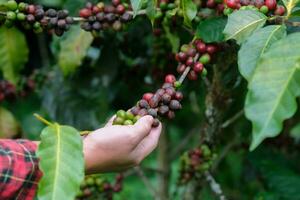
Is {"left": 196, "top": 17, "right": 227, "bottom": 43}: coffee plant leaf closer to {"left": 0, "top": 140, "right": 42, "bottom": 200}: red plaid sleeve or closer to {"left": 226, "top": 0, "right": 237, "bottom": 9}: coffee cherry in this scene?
{"left": 226, "top": 0, "right": 237, "bottom": 9}: coffee cherry

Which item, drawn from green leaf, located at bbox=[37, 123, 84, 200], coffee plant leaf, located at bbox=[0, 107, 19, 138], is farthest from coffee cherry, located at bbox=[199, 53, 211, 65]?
coffee plant leaf, located at bbox=[0, 107, 19, 138]

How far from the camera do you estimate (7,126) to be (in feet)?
5.78

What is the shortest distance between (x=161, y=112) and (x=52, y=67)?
114 centimetres

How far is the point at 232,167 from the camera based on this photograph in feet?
8.89

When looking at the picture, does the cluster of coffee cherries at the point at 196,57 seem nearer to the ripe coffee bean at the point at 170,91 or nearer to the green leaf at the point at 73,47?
the ripe coffee bean at the point at 170,91

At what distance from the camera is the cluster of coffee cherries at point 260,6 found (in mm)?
1147

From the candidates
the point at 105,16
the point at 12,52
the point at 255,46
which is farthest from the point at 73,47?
the point at 255,46

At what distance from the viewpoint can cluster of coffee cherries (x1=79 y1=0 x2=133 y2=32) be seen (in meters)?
1.37

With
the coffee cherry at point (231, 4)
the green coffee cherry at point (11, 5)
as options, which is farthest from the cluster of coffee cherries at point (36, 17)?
the coffee cherry at point (231, 4)

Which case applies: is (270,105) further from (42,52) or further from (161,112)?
(42,52)

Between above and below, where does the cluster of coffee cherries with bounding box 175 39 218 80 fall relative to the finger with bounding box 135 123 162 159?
above

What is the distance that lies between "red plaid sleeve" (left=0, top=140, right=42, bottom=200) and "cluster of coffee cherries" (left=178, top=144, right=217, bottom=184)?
617 millimetres

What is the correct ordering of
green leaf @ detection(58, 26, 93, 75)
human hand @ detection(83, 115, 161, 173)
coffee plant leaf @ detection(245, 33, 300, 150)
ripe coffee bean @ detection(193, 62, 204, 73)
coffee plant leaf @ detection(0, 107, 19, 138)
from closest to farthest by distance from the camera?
coffee plant leaf @ detection(245, 33, 300, 150) < human hand @ detection(83, 115, 161, 173) < ripe coffee bean @ detection(193, 62, 204, 73) < green leaf @ detection(58, 26, 93, 75) < coffee plant leaf @ detection(0, 107, 19, 138)

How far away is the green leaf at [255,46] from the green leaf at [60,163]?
0.97 feet
